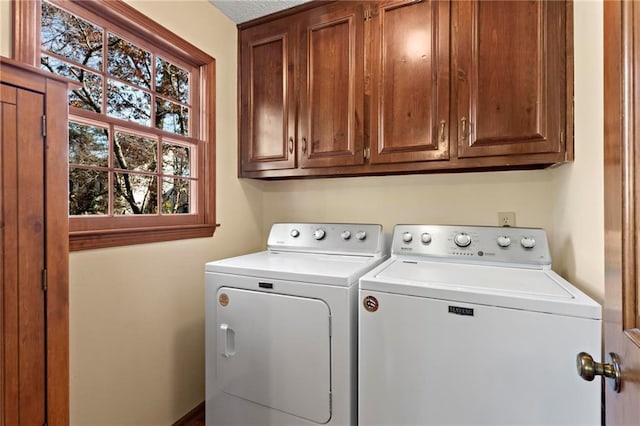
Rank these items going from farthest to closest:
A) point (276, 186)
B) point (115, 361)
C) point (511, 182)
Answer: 1. point (276, 186)
2. point (511, 182)
3. point (115, 361)

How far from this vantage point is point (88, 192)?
1362mm

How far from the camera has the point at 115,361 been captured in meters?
1.43

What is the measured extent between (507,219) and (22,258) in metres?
2.12

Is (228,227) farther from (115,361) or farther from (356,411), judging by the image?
(356,411)

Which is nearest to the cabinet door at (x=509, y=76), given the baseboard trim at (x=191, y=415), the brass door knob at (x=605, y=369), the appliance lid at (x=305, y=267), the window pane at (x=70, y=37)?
the appliance lid at (x=305, y=267)

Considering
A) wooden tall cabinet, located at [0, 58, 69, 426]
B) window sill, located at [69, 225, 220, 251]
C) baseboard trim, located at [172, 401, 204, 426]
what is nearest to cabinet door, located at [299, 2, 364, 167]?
window sill, located at [69, 225, 220, 251]

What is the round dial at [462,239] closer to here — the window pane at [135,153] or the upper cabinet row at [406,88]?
the upper cabinet row at [406,88]

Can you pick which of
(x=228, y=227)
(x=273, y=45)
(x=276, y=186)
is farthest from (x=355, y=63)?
(x=228, y=227)

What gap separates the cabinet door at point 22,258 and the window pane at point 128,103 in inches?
24.4

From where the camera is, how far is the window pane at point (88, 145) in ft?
4.29

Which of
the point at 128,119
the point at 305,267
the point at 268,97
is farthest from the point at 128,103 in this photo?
the point at 305,267

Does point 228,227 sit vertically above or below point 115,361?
above

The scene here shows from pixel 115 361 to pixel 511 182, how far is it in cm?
226

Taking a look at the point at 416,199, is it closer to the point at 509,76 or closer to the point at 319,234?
the point at 319,234
